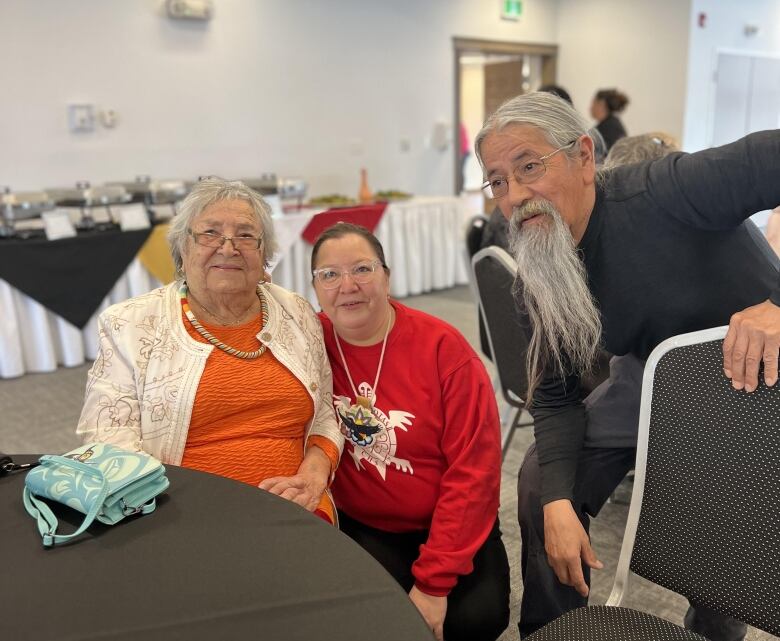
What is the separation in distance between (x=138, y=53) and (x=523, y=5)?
4.73m

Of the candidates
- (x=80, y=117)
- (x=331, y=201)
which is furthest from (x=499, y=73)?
(x=80, y=117)

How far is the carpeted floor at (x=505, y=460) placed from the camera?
6.04 feet

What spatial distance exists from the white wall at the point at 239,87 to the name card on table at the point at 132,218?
0.90m

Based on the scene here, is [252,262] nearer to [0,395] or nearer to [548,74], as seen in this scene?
[0,395]

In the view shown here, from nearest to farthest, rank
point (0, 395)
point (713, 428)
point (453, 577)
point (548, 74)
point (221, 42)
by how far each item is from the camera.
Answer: point (713, 428) → point (453, 577) → point (0, 395) → point (221, 42) → point (548, 74)

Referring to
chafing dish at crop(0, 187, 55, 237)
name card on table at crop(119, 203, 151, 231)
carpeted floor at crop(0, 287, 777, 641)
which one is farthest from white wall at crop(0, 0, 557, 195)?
carpeted floor at crop(0, 287, 777, 641)

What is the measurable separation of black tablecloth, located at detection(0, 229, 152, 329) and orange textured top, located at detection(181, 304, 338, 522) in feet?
9.71

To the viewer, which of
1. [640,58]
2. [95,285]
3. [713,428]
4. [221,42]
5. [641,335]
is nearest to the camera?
[713,428]

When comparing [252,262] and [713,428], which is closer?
[713,428]

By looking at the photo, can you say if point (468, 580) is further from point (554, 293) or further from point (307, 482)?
point (554, 293)

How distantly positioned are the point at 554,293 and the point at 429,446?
0.41 metres

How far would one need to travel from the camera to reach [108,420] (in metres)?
1.36

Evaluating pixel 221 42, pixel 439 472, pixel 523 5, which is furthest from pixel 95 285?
pixel 523 5

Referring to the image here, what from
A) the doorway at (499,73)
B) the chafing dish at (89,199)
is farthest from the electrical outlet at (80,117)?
the doorway at (499,73)
